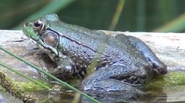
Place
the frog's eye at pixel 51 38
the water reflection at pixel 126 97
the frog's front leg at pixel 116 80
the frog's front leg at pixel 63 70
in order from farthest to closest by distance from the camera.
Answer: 1. the frog's eye at pixel 51 38
2. the frog's front leg at pixel 63 70
3. the frog's front leg at pixel 116 80
4. the water reflection at pixel 126 97

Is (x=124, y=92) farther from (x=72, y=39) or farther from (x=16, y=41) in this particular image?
(x=16, y=41)

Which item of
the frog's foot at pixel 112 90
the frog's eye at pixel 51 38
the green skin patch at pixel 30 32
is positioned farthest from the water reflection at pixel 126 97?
the green skin patch at pixel 30 32

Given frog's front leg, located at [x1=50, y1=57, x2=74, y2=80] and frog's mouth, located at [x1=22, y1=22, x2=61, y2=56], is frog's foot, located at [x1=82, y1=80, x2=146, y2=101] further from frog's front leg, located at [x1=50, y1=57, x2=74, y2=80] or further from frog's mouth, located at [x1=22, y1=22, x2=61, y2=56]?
frog's mouth, located at [x1=22, y1=22, x2=61, y2=56]

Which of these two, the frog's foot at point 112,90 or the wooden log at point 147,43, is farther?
the wooden log at point 147,43

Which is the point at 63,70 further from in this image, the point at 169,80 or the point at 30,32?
the point at 169,80

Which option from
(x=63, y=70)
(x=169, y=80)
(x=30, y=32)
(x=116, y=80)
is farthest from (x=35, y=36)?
(x=169, y=80)

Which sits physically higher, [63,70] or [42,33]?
[42,33]

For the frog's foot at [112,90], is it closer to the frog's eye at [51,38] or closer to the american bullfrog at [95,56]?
the american bullfrog at [95,56]

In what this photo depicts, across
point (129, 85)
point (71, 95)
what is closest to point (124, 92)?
point (129, 85)
